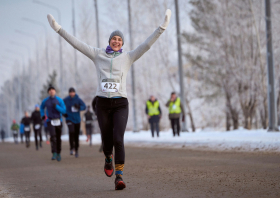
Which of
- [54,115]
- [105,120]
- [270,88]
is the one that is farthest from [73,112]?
[105,120]

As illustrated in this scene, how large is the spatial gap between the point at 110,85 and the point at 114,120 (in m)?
0.49

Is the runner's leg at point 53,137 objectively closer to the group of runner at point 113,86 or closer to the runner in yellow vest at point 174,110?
the group of runner at point 113,86

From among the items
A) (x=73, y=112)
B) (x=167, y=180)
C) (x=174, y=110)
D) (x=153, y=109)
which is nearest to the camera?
(x=167, y=180)

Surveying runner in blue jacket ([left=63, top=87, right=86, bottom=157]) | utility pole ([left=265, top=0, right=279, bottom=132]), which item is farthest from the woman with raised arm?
utility pole ([left=265, top=0, right=279, bottom=132])

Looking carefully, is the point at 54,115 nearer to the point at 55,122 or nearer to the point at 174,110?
the point at 55,122

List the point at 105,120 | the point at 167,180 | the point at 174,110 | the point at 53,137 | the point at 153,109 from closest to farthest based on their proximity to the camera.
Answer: the point at 105,120, the point at 167,180, the point at 53,137, the point at 174,110, the point at 153,109

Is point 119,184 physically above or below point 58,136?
below

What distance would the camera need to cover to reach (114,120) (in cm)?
658

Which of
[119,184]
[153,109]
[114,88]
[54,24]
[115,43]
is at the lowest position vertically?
[119,184]

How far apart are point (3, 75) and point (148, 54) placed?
5419 centimetres

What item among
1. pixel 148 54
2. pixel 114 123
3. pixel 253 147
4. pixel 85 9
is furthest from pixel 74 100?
pixel 85 9

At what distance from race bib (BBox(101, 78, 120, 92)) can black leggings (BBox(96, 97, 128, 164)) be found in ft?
0.48

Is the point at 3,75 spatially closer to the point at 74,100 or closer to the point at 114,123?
the point at 74,100

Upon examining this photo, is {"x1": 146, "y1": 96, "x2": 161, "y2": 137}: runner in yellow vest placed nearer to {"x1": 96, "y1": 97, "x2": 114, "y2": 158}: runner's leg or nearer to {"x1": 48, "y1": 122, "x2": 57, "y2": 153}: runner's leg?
{"x1": 48, "y1": 122, "x2": 57, "y2": 153}: runner's leg
